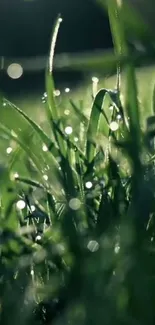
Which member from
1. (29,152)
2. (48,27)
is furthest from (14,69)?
(48,27)

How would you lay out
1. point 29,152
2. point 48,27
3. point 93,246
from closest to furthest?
point 93,246 → point 29,152 → point 48,27

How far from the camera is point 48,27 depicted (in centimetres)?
832

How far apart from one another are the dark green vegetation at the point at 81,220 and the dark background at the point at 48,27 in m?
7.12

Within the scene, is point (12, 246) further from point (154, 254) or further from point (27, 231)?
point (154, 254)

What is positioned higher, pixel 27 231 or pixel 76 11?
pixel 27 231

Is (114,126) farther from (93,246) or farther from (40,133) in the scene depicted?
(93,246)

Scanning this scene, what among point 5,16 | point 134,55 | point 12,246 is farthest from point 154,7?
point 5,16

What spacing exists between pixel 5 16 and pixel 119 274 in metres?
8.18

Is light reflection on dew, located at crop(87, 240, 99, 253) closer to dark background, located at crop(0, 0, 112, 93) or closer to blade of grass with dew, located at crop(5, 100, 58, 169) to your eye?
blade of grass with dew, located at crop(5, 100, 58, 169)

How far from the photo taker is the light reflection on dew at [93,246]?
1.40ft

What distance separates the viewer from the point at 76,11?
8.70 meters

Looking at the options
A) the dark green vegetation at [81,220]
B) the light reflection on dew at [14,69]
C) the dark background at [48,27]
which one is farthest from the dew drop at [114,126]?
the dark background at [48,27]

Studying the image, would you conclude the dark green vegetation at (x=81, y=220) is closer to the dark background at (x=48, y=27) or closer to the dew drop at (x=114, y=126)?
the dew drop at (x=114, y=126)

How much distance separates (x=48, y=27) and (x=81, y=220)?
7959mm
